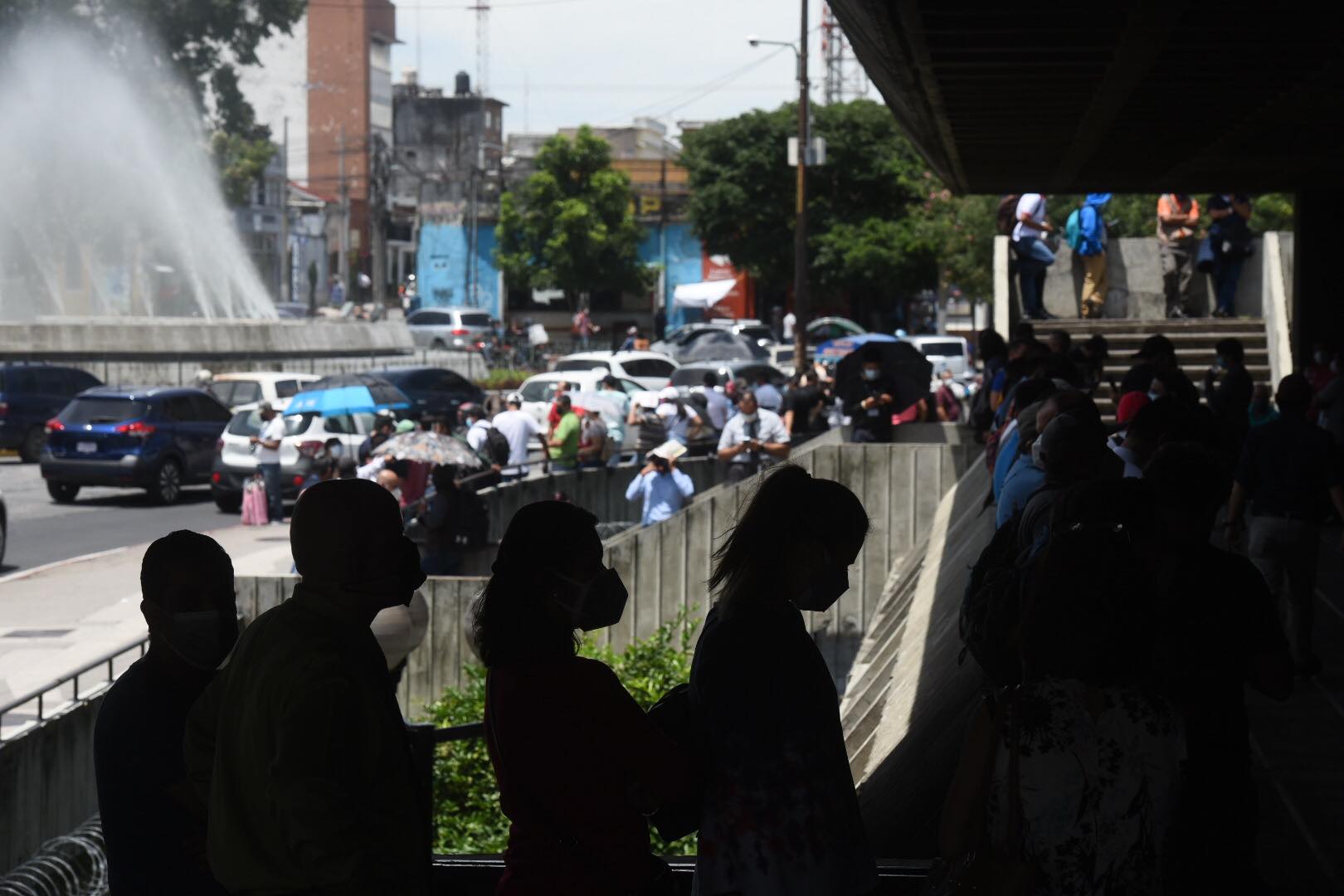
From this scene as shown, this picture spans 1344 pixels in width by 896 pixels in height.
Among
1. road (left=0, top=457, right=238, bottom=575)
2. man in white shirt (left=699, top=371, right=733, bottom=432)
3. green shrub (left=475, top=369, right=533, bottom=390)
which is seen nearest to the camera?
road (left=0, top=457, right=238, bottom=575)

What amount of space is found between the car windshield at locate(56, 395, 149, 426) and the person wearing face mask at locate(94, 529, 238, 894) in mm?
22888

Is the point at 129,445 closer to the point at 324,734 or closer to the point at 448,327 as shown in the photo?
the point at 324,734

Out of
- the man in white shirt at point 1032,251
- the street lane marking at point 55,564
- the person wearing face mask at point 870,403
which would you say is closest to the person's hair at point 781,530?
the person wearing face mask at point 870,403

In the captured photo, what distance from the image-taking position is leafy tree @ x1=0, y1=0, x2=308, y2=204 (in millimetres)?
62531

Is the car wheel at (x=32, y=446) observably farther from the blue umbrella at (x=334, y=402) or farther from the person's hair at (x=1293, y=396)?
the person's hair at (x=1293, y=396)

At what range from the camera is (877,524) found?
18453 mm

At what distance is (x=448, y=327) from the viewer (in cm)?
6125

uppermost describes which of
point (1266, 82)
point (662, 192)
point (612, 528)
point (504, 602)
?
point (662, 192)

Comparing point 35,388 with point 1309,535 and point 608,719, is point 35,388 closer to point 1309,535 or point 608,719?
point 1309,535

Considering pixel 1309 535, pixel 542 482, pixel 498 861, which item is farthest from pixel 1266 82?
pixel 542 482

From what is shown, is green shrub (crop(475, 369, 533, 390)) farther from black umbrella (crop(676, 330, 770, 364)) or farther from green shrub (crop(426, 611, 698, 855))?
green shrub (crop(426, 611, 698, 855))

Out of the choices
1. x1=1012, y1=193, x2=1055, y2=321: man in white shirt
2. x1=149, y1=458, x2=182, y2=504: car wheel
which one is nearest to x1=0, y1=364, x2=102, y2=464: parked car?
x1=149, y1=458, x2=182, y2=504: car wheel

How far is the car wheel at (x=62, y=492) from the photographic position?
26.5 meters

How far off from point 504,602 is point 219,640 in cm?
81
